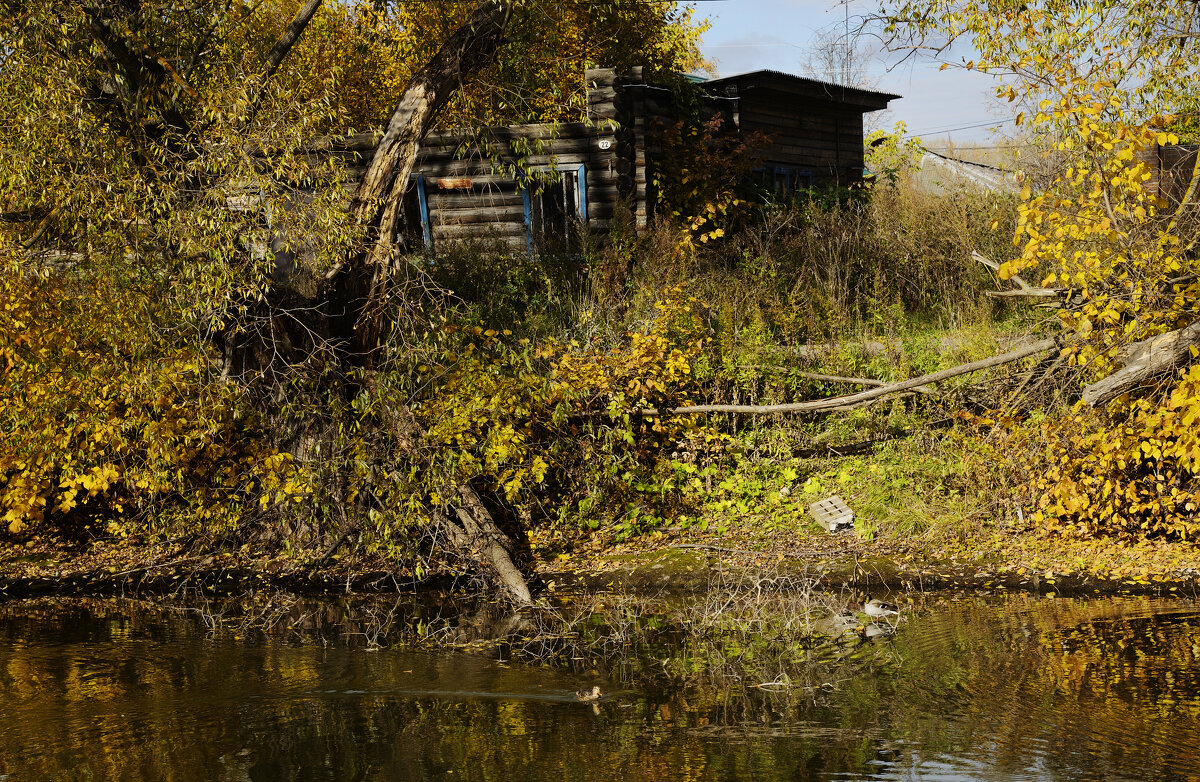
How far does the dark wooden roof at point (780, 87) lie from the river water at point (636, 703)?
11570 mm

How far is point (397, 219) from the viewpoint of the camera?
30.6 feet

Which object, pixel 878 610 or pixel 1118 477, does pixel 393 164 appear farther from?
pixel 1118 477

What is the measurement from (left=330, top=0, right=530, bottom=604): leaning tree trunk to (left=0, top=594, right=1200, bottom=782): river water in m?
1.10

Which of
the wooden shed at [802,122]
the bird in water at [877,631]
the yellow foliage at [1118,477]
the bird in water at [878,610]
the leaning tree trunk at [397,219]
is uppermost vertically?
the wooden shed at [802,122]

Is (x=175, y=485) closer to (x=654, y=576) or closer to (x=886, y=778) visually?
(x=654, y=576)

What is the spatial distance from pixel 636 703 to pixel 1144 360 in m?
4.94

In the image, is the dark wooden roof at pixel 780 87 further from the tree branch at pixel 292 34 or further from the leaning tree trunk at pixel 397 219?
the tree branch at pixel 292 34

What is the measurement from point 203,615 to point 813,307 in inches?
291

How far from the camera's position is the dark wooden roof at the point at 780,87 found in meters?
17.3

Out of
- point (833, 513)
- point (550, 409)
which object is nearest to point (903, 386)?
point (833, 513)

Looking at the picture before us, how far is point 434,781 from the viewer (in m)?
4.98

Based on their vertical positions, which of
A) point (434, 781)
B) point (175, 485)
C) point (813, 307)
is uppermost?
point (813, 307)

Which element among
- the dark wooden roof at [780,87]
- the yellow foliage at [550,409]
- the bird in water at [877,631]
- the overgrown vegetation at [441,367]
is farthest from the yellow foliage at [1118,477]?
the dark wooden roof at [780,87]

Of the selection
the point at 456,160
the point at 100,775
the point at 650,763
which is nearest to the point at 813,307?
the point at 456,160
